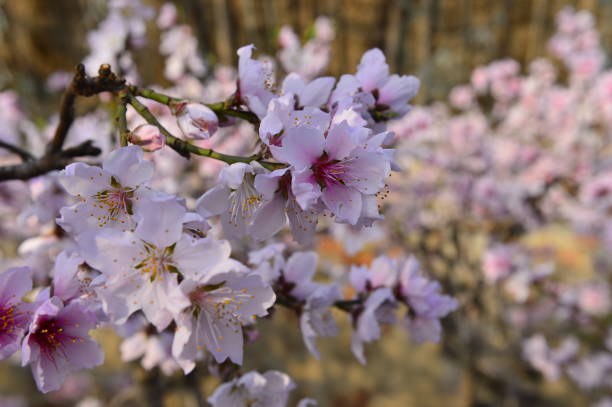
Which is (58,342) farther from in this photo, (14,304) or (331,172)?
(331,172)

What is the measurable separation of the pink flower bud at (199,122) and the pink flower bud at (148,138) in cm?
6

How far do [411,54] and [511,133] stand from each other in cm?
306

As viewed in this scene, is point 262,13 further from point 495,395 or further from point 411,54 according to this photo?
point 495,395

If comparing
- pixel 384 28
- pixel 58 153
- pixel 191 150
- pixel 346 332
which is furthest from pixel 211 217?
pixel 384 28

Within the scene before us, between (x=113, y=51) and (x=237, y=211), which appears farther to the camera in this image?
(x=113, y=51)

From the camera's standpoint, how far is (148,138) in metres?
0.64

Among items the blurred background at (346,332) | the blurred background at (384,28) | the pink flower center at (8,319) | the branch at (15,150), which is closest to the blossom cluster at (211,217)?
the pink flower center at (8,319)

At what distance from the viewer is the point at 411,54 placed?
652 cm

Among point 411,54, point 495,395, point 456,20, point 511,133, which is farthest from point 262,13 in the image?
point 495,395

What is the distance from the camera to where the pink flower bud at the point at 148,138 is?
64 centimetres

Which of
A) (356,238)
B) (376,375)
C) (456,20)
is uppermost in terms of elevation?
(456,20)

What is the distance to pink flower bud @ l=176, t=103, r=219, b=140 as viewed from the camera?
0.69 meters

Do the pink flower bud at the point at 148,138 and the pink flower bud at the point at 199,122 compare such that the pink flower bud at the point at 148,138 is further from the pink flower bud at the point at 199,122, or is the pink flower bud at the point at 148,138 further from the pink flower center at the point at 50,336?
the pink flower center at the point at 50,336

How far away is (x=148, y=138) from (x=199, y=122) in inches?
3.5
